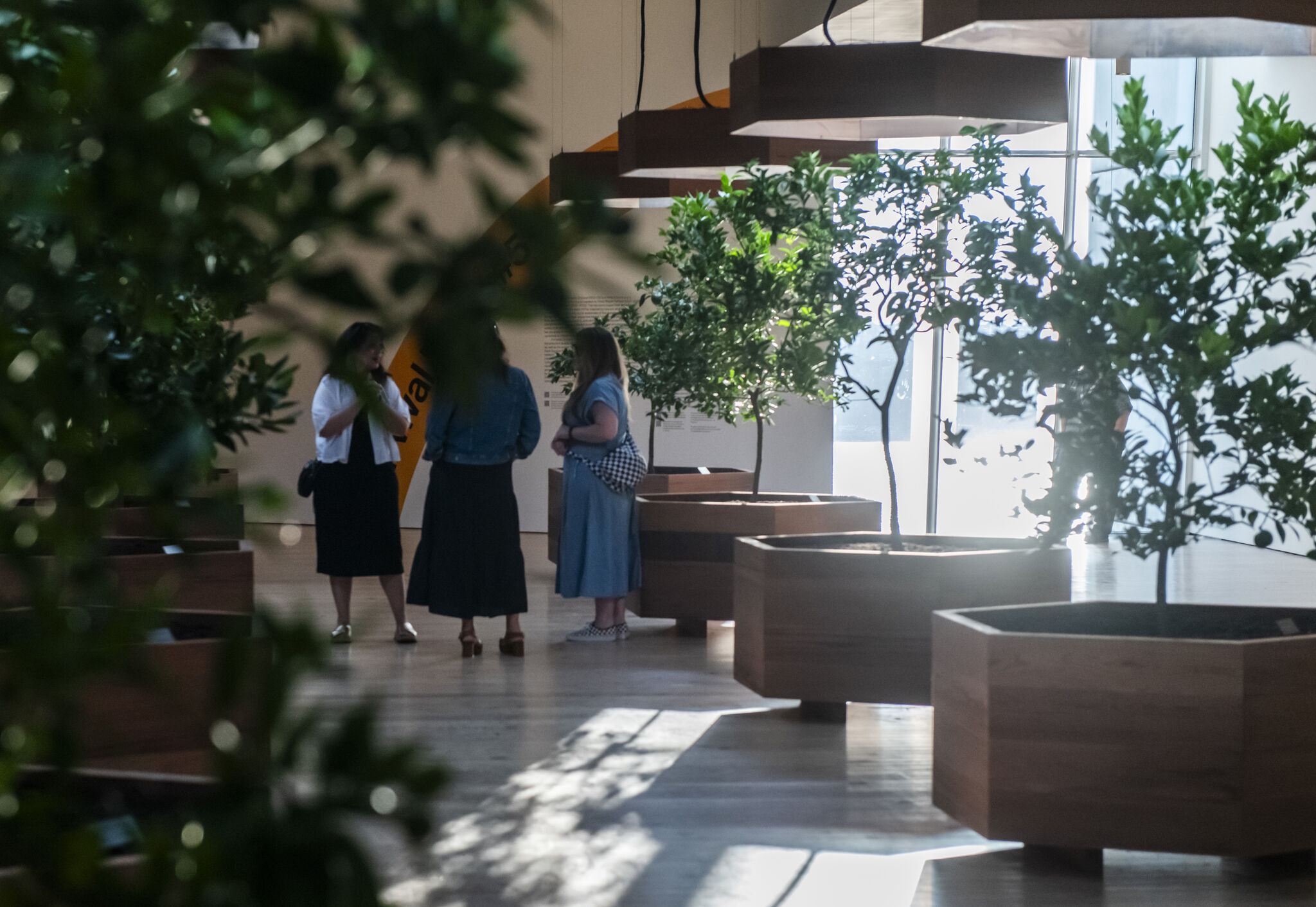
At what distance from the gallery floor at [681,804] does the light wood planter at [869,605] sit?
204mm

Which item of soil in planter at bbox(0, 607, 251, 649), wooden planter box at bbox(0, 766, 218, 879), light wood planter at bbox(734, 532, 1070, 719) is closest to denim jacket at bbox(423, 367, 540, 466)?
light wood planter at bbox(734, 532, 1070, 719)

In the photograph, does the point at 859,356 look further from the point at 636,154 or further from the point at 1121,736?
the point at 1121,736

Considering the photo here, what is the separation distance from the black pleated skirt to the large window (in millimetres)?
6689

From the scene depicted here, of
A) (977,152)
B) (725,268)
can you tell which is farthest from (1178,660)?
(725,268)

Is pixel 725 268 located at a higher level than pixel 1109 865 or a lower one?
higher

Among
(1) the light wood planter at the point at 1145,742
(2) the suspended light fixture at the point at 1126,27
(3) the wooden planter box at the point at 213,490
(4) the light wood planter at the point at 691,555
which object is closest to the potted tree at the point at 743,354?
(4) the light wood planter at the point at 691,555

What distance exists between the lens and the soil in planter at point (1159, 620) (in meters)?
3.73

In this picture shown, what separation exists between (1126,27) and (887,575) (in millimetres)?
2595

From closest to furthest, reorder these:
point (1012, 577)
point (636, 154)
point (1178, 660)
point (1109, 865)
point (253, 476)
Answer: point (1178, 660), point (1109, 865), point (1012, 577), point (636, 154), point (253, 476)

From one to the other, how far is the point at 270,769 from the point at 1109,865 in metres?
3.51

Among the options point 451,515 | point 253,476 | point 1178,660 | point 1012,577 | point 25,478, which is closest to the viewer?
point 25,478

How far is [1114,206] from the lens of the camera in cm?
375

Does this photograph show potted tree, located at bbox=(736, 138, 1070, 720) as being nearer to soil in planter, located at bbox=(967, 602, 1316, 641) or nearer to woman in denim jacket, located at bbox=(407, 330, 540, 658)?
soil in planter, located at bbox=(967, 602, 1316, 641)

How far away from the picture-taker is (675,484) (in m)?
8.95
